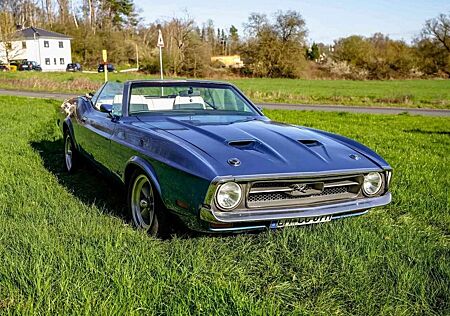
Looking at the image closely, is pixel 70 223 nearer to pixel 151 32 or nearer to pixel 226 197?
pixel 226 197

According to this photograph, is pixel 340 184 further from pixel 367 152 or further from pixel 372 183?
pixel 367 152

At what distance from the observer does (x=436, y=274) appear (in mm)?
3229

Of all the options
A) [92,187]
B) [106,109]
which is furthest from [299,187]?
[92,187]

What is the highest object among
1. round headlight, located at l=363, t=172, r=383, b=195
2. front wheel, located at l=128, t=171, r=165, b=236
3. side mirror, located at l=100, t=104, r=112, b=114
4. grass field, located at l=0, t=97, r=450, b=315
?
side mirror, located at l=100, t=104, r=112, b=114

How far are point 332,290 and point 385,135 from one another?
9.16 meters

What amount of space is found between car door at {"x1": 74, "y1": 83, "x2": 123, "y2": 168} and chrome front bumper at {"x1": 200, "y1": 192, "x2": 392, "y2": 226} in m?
2.01

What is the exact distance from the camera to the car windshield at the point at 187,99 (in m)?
4.99

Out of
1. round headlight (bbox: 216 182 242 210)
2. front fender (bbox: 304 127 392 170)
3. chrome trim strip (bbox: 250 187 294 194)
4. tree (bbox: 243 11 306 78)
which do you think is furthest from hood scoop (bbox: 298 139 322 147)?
tree (bbox: 243 11 306 78)

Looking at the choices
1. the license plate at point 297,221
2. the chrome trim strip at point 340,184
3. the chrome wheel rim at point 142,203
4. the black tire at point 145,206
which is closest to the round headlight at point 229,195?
the license plate at point 297,221

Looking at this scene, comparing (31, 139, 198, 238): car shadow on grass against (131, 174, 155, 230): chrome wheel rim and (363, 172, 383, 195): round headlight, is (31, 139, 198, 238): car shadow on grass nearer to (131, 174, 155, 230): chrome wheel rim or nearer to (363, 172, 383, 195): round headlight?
(131, 174, 155, 230): chrome wheel rim

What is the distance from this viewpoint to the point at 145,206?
157 inches

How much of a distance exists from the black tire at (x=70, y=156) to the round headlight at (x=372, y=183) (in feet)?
13.8

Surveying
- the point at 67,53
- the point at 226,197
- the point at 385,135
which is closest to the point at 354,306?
the point at 226,197

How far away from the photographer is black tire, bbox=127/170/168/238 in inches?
145
